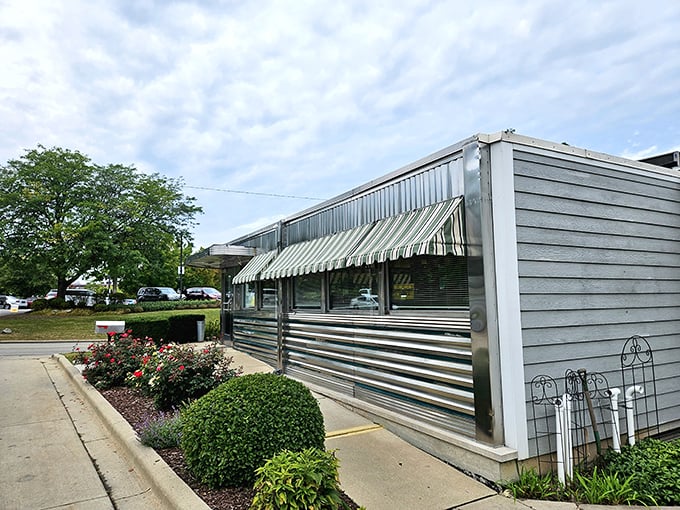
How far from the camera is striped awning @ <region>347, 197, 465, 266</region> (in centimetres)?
399

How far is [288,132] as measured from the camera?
13.6 metres

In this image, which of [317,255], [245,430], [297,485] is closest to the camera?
[297,485]

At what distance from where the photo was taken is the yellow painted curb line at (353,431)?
4762 millimetres

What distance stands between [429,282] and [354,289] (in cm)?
161

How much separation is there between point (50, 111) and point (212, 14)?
18.3ft

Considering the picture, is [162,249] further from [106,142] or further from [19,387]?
[19,387]

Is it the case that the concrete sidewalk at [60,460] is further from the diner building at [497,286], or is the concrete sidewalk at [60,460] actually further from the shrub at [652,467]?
the shrub at [652,467]

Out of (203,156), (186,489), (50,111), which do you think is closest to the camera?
(186,489)

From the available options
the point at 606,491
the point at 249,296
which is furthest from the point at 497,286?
the point at 249,296

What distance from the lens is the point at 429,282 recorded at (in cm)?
463

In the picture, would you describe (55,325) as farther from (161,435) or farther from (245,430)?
(245,430)

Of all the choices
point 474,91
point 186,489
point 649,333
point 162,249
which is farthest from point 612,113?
point 162,249

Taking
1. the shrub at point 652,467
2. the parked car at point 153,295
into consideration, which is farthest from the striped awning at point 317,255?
the parked car at point 153,295

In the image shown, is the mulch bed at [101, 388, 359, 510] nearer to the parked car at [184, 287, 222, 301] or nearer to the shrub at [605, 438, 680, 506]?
the shrub at [605, 438, 680, 506]
